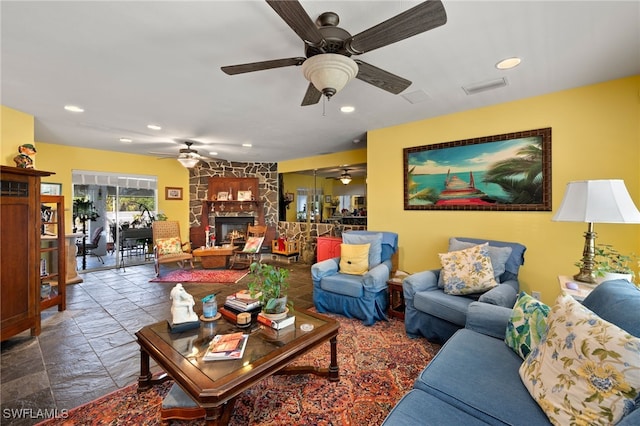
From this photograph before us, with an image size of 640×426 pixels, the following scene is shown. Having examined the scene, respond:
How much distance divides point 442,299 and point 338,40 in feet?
7.40

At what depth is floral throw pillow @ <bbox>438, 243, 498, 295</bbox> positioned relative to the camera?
2.47m

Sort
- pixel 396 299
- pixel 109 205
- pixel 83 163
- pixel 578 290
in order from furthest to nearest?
pixel 109 205 < pixel 83 163 < pixel 396 299 < pixel 578 290

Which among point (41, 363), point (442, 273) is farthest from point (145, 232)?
point (442, 273)

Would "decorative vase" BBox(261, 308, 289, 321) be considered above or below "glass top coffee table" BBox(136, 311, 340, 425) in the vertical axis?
above

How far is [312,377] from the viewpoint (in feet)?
6.79

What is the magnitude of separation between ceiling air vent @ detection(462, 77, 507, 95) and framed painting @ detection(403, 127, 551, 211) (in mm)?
653

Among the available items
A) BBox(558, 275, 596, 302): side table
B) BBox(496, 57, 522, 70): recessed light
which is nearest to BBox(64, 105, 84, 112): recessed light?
BBox(496, 57, 522, 70): recessed light

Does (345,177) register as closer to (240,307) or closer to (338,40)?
(240,307)

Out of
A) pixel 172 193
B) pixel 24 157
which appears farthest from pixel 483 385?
pixel 172 193

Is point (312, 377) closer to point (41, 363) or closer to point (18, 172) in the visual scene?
point (41, 363)

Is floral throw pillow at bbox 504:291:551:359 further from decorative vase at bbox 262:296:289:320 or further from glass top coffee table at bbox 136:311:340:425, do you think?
decorative vase at bbox 262:296:289:320

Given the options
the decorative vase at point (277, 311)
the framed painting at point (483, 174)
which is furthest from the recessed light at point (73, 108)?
the framed painting at point (483, 174)

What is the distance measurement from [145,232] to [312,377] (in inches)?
231

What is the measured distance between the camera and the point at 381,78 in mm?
1856
